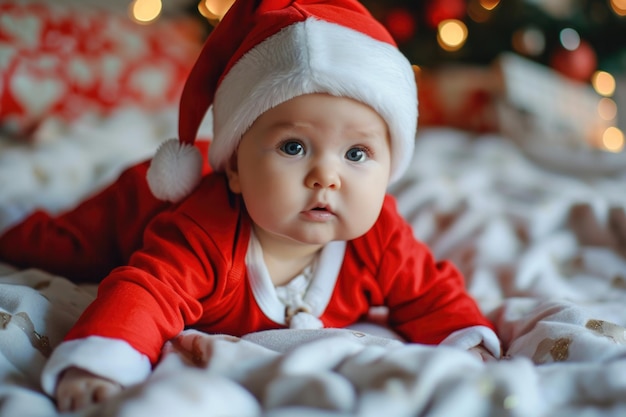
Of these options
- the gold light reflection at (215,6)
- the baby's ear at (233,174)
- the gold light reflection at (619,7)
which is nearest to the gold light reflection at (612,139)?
the gold light reflection at (619,7)

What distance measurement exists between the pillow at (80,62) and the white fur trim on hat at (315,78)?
0.98 metres

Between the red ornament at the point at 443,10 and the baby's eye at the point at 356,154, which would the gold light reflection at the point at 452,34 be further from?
the baby's eye at the point at 356,154

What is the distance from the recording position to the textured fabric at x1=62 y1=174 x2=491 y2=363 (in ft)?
2.59

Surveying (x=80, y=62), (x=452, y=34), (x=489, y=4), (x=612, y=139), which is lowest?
(x=612, y=139)

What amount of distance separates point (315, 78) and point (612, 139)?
1.56m

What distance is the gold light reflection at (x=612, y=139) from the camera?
6.77ft

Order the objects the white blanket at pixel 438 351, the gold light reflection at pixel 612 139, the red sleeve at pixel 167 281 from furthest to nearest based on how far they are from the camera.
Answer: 1. the gold light reflection at pixel 612 139
2. the red sleeve at pixel 167 281
3. the white blanket at pixel 438 351

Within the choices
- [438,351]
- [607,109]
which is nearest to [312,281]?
[438,351]

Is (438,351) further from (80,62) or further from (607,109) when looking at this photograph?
(607,109)

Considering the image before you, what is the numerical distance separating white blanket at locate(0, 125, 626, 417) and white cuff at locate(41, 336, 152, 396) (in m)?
0.02

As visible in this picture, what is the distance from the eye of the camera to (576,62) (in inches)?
83.9

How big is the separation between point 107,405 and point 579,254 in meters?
0.96

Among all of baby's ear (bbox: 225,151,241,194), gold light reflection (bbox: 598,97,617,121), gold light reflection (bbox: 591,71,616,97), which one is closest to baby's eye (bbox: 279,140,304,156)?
baby's ear (bbox: 225,151,241,194)

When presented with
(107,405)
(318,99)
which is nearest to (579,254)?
(318,99)
